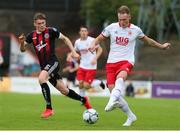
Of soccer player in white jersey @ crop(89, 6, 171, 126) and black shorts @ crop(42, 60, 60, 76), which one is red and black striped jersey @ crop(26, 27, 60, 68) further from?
soccer player in white jersey @ crop(89, 6, 171, 126)

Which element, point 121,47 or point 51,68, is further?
point 51,68

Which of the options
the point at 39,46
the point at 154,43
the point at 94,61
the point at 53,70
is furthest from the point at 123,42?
the point at 94,61

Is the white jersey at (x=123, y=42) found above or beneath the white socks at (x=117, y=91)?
above

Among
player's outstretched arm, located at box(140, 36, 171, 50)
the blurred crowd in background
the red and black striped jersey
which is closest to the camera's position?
player's outstretched arm, located at box(140, 36, 171, 50)

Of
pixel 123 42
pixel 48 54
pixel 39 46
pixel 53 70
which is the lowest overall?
pixel 53 70

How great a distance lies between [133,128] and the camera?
14117mm

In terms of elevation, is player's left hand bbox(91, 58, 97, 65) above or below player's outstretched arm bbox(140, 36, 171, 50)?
below

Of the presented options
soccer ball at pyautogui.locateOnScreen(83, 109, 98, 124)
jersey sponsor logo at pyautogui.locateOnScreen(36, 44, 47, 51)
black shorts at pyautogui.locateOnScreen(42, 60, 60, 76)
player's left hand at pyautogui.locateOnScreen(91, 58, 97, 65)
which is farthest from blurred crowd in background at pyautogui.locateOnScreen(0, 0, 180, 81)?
soccer ball at pyautogui.locateOnScreen(83, 109, 98, 124)

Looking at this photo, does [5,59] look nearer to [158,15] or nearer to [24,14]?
[24,14]

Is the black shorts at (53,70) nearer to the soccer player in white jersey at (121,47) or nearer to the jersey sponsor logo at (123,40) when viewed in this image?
the soccer player in white jersey at (121,47)

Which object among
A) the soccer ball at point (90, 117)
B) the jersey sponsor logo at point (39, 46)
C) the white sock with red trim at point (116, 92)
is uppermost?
the jersey sponsor logo at point (39, 46)

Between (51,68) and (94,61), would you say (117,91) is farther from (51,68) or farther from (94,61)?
(94,61)

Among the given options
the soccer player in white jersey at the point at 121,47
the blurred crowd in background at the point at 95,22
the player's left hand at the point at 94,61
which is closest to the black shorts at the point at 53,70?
the soccer player in white jersey at the point at 121,47

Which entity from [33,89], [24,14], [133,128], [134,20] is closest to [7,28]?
[24,14]
